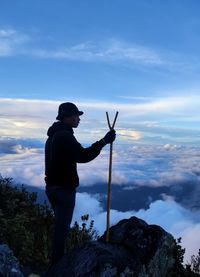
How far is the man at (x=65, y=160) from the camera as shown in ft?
24.6

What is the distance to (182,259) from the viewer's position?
941 cm

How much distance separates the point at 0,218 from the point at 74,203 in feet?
13.8

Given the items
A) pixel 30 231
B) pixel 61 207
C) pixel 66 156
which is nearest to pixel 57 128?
pixel 66 156

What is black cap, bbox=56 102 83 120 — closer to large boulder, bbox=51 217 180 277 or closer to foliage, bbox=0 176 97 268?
large boulder, bbox=51 217 180 277

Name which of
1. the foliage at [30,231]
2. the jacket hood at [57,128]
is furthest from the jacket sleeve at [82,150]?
the foliage at [30,231]

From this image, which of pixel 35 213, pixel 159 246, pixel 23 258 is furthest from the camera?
pixel 35 213

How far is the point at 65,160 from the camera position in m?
7.55

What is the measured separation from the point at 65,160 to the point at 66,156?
2.7 inches

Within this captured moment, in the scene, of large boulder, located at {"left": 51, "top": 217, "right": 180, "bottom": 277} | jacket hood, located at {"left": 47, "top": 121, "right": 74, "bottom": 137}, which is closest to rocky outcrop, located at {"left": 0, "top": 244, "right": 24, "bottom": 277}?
large boulder, located at {"left": 51, "top": 217, "right": 180, "bottom": 277}

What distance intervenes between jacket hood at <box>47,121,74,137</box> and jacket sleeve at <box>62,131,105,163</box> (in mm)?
171

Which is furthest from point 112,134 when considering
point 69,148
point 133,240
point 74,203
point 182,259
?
point 182,259

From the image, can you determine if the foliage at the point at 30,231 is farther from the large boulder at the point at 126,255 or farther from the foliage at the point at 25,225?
the large boulder at the point at 126,255

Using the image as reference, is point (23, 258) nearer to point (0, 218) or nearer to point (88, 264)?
point (0, 218)

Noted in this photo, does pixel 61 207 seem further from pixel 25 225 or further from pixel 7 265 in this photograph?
pixel 25 225
